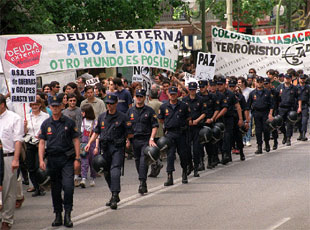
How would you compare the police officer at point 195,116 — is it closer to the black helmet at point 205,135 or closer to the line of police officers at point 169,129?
the line of police officers at point 169,129

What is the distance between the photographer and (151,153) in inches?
514

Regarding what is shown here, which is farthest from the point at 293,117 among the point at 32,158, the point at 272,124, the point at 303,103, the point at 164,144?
the point at 32,158

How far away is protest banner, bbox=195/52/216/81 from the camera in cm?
2062

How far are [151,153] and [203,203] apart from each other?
1394mm

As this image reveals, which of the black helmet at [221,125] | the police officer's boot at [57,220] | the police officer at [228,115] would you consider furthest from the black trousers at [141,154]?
the police officer at [228,115]

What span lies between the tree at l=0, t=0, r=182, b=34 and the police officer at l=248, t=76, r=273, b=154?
7.52 meters

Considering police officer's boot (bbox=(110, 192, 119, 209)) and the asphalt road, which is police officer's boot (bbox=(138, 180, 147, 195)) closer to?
the asphalt road

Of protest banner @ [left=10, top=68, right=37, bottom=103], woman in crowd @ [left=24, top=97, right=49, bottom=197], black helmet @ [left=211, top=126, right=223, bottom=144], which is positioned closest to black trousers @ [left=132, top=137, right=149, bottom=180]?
woman in crowd @ [left=24, top=97, right=49, bottom=197]

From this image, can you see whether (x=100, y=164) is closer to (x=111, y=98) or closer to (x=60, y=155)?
(x=111, y=98)

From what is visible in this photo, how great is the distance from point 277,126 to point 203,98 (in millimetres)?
3300

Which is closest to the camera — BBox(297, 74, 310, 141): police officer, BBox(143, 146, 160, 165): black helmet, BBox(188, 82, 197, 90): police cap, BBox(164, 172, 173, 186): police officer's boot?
BBox(143, 146, 160, 165): black helmet

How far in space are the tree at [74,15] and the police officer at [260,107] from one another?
752 centimetres

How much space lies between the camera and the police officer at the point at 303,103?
70.8 ft

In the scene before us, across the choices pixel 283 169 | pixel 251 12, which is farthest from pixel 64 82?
pixel 251 12
